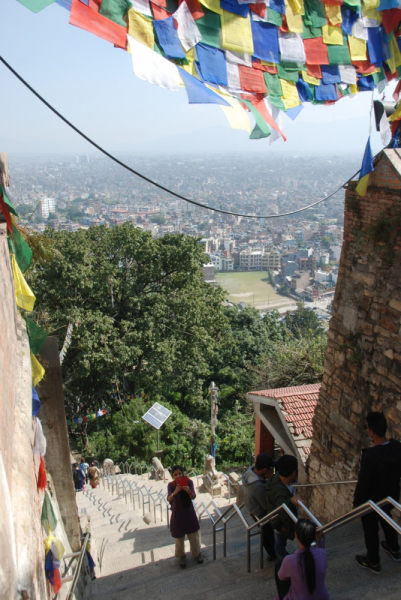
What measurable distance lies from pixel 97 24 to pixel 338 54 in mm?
A: 2624

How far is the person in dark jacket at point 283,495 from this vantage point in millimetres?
3678

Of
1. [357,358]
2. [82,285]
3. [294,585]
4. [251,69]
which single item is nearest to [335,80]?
[251,69]

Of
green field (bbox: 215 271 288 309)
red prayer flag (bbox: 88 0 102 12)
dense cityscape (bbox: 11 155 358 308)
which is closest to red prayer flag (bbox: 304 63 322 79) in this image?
dense cityscape (bbox: 11 155 358 308)

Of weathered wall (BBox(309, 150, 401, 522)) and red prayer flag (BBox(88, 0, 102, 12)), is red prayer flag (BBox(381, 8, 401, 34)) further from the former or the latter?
red prayer flag (BBox(88, 0, 102, 12))

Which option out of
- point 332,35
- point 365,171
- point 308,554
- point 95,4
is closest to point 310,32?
point 332,35

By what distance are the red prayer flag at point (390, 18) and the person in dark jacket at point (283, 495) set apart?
4484 mm

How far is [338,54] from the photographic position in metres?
4.84

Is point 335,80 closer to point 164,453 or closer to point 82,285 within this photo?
point 82,285

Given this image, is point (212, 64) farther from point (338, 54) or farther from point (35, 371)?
point (35, 371)

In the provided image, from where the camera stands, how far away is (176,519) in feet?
15.6

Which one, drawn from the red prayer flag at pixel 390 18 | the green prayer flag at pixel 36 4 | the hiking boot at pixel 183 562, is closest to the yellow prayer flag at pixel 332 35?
the red prayer flag at pixel 390 18

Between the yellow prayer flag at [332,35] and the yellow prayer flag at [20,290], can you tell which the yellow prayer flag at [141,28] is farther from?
the yellow prayer flag at [20,290]

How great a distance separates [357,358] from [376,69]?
322 cm

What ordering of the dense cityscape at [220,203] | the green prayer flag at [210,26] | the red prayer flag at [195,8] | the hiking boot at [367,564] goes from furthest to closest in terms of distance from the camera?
the dense cityscape at [220,203] < the green prayer flag at [210,26] < the red prayer flag at [195,8] < the hiking boot at [367,564]
